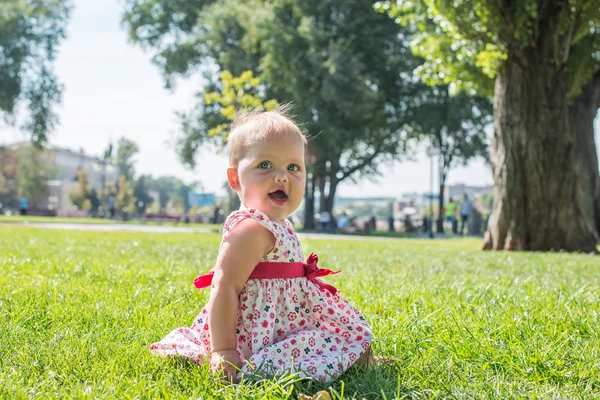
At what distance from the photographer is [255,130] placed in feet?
8.95

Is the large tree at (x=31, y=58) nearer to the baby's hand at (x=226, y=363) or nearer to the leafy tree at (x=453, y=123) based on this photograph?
the leafy tree at (x=453, y=123)

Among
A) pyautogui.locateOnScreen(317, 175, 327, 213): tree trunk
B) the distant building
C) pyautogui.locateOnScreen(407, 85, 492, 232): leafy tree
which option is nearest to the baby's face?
pyautogui.locateOnScreen(407, 85, 492, 232): leafy tree

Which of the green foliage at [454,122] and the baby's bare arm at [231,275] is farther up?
the green foliage at [454,122]

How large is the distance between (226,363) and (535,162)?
34.6 ft

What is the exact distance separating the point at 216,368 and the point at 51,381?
63cm

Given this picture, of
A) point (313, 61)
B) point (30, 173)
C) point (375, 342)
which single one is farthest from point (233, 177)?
point (30, 173)

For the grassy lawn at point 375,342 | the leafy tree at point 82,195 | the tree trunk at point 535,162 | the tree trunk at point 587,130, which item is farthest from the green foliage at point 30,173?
the grassy lawn at point 375,342

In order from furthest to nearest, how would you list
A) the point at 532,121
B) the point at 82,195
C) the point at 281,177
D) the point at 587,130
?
1. the point at 82,195
2. the point at 587,130
3. the point at 532,121
4. the point at 281,177

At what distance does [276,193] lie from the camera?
A: 9.08 feet

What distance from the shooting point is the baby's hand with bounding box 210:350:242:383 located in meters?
2.40

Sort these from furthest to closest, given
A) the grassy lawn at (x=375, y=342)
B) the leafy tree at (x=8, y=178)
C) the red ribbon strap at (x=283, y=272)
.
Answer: the leafy tree at (x=8, y=178)
the red ribbon strap at (x=283, y=272)
the grassy lawn at (x=375, y=342)

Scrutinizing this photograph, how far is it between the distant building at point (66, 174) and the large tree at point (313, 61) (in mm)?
48801

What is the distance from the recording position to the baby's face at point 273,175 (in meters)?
2.70

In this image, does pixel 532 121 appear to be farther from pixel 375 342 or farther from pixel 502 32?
pixel 375 342
